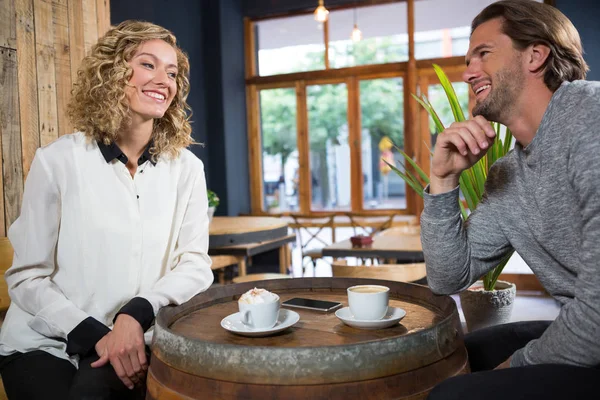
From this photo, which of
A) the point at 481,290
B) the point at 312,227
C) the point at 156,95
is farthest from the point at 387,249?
the point at 312,227

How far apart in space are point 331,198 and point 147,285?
21.7 feet

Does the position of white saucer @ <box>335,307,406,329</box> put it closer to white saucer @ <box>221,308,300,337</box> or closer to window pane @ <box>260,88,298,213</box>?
white saucer @ <box>221,308,300,337</box>

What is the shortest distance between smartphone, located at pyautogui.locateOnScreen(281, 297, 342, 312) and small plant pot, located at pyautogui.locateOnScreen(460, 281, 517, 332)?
4.02ft

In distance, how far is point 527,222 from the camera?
4.74 feet

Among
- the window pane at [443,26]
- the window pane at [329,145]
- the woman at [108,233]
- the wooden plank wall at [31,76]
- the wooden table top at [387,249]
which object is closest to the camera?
the woman at [108,233]

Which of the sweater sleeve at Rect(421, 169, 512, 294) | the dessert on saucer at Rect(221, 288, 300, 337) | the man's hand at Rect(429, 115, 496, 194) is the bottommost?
the dessert on saucer at Rect(221, 288, 300, 337)

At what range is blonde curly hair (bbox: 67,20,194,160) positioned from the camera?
6.06 ft

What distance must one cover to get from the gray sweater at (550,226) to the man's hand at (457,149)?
0.04 metres

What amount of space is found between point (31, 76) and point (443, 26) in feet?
20.1

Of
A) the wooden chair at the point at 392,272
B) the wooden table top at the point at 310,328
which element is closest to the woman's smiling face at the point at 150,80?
the wooden table top at the point at 310,328

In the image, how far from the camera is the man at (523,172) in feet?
3.98

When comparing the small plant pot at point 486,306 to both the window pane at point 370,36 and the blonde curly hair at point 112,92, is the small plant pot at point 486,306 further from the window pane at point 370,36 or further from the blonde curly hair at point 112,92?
the window pane at point 370,36

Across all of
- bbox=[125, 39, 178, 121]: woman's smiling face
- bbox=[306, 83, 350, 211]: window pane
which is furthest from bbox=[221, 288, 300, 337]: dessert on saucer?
bbox=[306, 83, 350, 211]: window pane

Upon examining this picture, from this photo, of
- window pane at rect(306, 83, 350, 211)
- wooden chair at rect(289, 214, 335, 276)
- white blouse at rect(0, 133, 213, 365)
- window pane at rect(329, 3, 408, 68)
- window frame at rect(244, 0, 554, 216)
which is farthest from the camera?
window pane at rect(306, 83, 350, 211)
